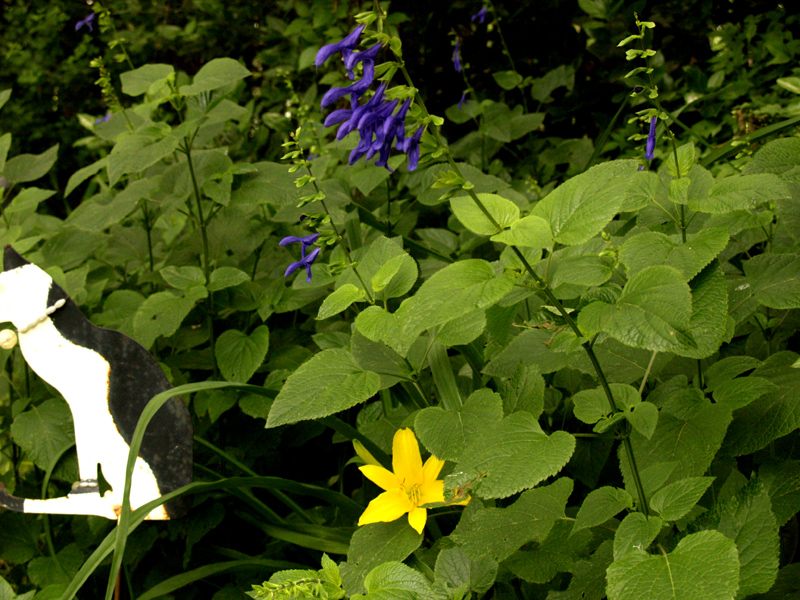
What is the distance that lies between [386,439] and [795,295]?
2.39 ft

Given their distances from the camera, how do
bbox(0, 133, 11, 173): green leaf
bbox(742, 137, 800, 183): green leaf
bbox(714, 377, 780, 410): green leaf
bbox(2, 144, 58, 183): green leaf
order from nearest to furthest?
bbox(714, 377, 780, 410): green leaf, bbox(742, 137, 800, 183): green leaf, bbox(0, 133, 11, 173): green leaf, bbox(2, 144, 58, 183): green leaf

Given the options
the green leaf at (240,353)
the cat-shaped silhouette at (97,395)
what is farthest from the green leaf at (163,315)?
the cat-shaped silhouette at (97,395)

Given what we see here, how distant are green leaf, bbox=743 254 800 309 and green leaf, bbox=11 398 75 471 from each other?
1.33 meters

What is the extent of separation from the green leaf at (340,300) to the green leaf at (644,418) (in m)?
0.47

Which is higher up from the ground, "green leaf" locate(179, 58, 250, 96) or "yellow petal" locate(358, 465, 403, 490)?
"green leaf" locate(179, 58, 250, 96)

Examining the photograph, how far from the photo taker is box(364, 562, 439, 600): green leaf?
0.81m

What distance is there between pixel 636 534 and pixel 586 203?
40cm

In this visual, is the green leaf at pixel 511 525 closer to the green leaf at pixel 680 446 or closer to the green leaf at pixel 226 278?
the green leaf at pixel 680 446

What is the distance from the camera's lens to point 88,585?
157 centimetres

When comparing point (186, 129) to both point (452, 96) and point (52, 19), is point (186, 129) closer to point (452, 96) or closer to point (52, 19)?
point (452, 96)

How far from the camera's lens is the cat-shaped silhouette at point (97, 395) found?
1172mm

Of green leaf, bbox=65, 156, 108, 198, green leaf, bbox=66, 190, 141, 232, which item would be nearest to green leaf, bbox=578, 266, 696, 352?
green leaf, bbox=66, 190, 141, 232

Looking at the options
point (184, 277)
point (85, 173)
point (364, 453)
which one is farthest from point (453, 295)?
point (85, 173)

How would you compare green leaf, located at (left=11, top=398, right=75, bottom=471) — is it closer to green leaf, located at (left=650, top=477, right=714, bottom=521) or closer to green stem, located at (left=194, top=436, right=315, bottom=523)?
green stem, located at (left=194, top=436, right=315, bottom=523)
